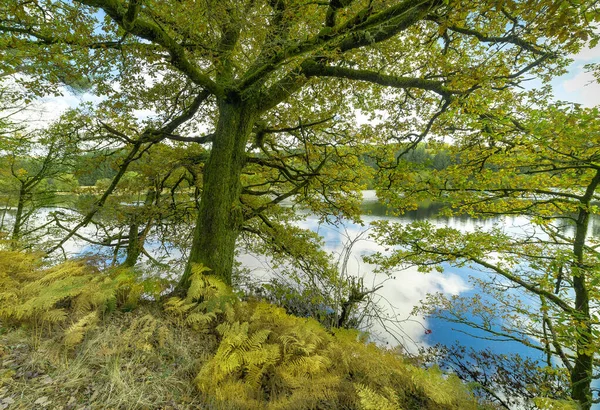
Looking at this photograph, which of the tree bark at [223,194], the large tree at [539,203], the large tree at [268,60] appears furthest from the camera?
the tree bark at [223,194]

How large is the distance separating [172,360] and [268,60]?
3.73 meters

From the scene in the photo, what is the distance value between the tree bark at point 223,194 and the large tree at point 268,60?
0.02 meters

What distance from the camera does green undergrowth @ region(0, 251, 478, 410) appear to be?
1908mm

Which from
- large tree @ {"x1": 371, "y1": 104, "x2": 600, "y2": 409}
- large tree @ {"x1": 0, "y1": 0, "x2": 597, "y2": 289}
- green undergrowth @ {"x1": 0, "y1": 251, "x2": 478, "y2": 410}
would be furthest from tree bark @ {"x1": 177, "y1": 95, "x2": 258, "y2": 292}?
large tree @ {"x1": 371, "y1": 104, "x2": 600, "y2": 409}

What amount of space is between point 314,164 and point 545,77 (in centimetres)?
459

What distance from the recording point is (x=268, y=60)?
3244 mm

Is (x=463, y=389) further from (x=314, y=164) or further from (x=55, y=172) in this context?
(x=55, y=172)

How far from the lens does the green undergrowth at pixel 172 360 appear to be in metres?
1.91

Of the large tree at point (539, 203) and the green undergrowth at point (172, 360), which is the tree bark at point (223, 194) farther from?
the large tree at point (539, 203)

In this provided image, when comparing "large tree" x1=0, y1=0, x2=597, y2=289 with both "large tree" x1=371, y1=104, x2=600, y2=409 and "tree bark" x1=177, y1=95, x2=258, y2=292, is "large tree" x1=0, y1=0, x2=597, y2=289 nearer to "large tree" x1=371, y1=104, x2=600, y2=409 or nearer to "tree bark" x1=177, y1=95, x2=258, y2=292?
"tree bark" x1=177, y1=95, x2=258, y2=292

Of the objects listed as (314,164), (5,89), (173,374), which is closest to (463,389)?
(173,374)

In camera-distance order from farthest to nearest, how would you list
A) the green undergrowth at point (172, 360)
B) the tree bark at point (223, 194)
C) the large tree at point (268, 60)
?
the tree bark at point (223, 194) < the large tree at point (268, 60) < the green undergrowth at point (172, 360)

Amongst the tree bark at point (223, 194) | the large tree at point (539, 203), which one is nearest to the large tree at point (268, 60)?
the tree bark at point (223, 194)

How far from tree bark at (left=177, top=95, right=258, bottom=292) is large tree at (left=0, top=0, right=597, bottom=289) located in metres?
0.02
